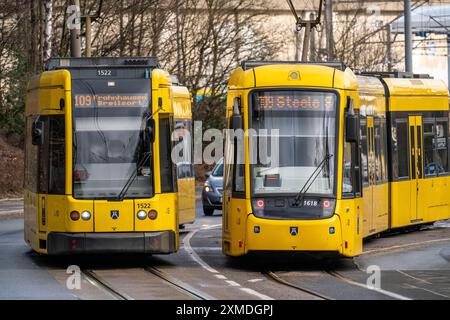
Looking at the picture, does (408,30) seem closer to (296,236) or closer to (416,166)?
(416,166)

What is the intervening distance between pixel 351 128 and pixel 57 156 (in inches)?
176

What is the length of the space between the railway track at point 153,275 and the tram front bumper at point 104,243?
0.35 metres

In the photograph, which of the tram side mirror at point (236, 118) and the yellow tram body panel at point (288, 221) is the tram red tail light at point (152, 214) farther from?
the tram side mirror at point (236, 118)

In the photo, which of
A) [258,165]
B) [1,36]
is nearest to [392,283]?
[258,165]

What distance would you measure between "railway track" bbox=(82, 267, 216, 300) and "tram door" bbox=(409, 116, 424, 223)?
28.3ft

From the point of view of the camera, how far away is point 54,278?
61.6 ft

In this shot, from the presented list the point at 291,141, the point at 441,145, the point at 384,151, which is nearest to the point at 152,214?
the point at 291,141

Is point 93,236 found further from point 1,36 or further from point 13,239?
point 1,36

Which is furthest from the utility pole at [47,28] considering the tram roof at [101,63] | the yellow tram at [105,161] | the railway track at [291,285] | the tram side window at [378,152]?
the railway track at [291,285]

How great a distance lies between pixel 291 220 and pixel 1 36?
2954cm

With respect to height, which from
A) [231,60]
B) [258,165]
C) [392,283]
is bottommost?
[392,283]

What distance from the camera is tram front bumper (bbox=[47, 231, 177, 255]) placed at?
20.0m

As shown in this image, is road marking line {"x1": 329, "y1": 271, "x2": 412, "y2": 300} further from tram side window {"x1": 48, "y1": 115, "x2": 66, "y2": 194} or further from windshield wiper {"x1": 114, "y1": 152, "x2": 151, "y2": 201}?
tram side window {"x1": 48, "y1": 115, "x2": 66, "y2": 194}

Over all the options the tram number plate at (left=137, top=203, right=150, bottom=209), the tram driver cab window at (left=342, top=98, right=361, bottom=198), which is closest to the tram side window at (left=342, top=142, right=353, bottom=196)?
the tram driver cab window at (left=342, top=98, right=361, bottom=198)
